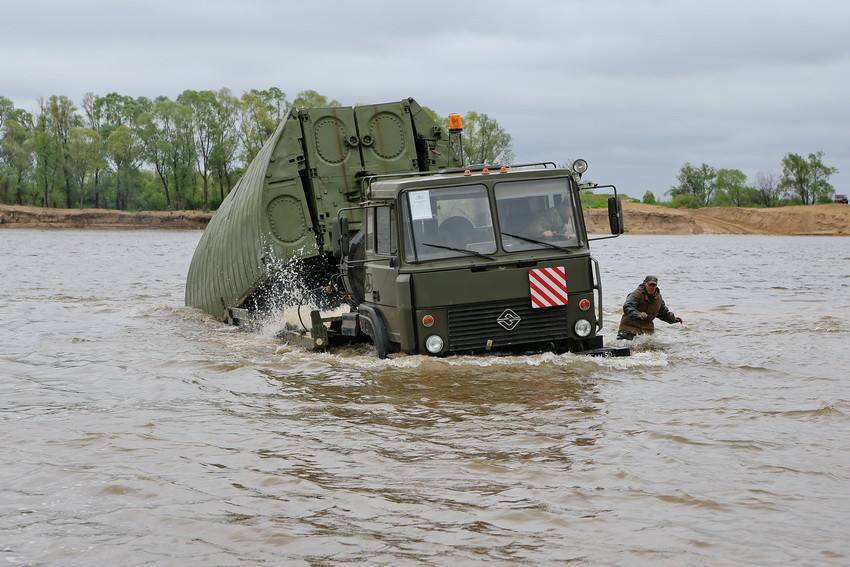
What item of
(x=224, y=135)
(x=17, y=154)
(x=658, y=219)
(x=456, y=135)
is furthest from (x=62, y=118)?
(x=456, y=135)

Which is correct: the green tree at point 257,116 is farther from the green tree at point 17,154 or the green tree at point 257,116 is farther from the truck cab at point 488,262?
the truck cab at point 488,262

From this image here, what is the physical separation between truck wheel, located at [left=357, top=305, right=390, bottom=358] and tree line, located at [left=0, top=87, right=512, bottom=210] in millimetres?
72747

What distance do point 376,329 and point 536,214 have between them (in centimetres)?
203

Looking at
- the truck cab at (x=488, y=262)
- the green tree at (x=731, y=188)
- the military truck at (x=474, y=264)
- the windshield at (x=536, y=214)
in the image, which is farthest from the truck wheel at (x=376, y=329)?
the green tree at (x=731, y=188)

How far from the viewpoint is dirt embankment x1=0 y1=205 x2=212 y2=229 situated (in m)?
90.4

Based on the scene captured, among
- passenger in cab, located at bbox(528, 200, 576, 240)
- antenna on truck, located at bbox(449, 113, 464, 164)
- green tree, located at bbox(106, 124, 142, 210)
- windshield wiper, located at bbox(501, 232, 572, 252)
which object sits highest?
green tree, located at bbox(106, 124, 142, 210)

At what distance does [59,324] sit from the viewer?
19000mm

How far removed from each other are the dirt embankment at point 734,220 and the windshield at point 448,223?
7054 centimetres

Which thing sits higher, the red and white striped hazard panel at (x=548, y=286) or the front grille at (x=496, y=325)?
the red and white striped hazard panel at (x=548, y=286)

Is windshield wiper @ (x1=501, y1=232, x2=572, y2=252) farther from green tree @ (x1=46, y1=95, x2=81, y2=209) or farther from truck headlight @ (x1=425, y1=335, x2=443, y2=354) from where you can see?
green tree @ (x1=46, y1=95, x2=81, y2=209)

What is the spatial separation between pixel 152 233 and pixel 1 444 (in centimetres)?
8358

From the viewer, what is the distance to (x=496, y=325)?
10.8m

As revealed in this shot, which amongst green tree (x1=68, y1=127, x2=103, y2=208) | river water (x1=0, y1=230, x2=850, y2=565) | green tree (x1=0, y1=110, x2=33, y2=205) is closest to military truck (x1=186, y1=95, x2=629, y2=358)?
river water (x1=0, y1=230, x2=850, y2=565)

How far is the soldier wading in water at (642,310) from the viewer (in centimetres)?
1389
